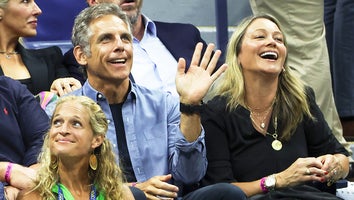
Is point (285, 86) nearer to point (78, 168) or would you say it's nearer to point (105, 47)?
point (105, 47)

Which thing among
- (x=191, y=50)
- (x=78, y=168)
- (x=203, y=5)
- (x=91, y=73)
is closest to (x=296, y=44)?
(x=191, y=50)

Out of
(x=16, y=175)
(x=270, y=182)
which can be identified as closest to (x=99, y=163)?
(x=16, y=175)

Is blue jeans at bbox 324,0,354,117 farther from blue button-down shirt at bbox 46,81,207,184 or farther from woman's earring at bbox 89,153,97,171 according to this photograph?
woman's earring at bbox 89,153,97,171

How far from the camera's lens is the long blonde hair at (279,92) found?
491 centimetres

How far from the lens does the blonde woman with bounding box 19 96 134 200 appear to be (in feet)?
13.9

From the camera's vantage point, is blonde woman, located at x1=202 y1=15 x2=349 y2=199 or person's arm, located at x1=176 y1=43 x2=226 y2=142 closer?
person's arm, located at x1=176 y1=43 x2=226 y2=142

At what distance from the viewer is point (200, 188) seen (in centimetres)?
455

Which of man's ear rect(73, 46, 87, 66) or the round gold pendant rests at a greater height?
man's ear rect(73, 46, 87, 66)

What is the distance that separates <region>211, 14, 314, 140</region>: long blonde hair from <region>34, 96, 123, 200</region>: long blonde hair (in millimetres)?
754

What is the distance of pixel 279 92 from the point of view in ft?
16.5

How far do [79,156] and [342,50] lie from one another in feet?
7.47

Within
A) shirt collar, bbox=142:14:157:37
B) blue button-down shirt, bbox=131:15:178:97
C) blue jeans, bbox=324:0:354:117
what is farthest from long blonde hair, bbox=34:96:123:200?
blue jeans, bbox=324:0:354:117

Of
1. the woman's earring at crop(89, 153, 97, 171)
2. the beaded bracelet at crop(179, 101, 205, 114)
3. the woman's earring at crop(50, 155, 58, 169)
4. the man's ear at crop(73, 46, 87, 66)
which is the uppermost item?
the man's ear at crop(73, 46, 87, 66)

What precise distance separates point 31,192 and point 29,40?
2.07 meters
